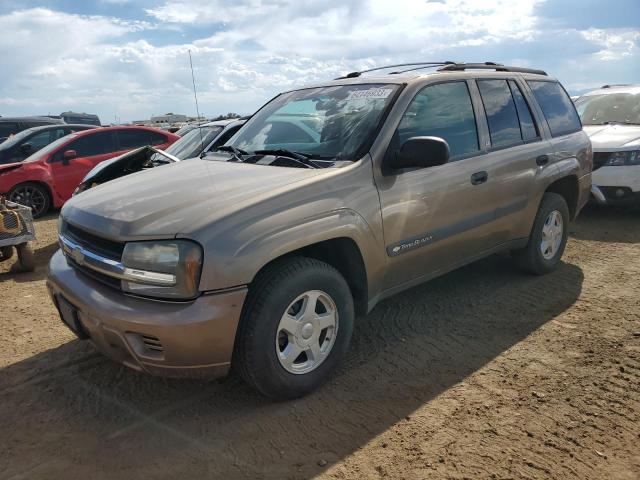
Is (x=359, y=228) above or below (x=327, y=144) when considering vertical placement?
below

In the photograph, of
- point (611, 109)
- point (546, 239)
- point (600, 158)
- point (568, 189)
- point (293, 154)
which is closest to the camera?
point (293, 154)

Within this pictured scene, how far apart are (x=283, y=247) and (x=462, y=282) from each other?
2.62 meters

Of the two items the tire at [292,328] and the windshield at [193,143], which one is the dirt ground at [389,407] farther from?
the windshield at [193,143]

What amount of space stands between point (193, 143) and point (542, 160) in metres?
4.64

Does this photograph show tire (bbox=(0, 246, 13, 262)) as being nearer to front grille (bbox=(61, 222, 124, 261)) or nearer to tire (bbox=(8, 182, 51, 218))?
tire (bbox=(8, 182, 51, 218))

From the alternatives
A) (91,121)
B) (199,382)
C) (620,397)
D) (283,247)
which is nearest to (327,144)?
(283,247)

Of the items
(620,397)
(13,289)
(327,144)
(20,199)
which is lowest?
(620,397)

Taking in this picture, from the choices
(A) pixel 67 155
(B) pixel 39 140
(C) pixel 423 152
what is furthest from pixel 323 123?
(B) pixel 39 140

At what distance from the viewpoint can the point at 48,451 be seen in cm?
271

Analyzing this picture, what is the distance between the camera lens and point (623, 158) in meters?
6.87

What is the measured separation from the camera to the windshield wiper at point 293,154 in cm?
335

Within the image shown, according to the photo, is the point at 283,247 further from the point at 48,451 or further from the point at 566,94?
the point at 566,94

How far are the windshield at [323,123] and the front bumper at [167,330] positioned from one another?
4.21 ft

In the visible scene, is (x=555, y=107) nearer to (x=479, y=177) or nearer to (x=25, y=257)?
(x=479, y=177)
